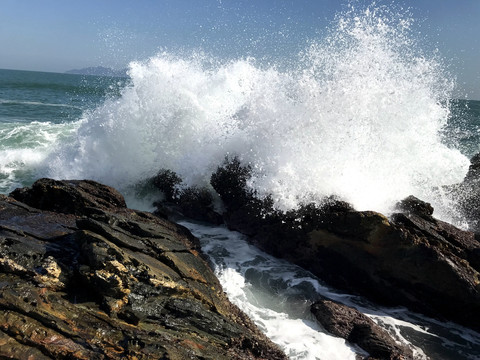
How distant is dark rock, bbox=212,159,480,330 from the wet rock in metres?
1.71

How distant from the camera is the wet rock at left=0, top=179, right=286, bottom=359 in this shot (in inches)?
105

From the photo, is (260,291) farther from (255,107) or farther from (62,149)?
(62,149)

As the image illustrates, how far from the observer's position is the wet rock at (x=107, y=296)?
2658 millimetres

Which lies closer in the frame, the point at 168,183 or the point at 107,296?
the point at 107,296

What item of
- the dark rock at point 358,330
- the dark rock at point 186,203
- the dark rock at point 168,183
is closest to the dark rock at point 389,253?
the dark rock at point 358,330

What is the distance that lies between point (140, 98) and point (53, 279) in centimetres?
721

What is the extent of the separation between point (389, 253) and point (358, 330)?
48.4 inches

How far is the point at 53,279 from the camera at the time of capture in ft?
10.6

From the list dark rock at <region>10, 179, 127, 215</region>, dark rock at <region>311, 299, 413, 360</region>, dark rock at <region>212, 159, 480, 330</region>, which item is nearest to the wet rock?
dark rock at <region>10, 179, 127, 215</region>

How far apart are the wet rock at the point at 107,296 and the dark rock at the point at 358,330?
971 mm

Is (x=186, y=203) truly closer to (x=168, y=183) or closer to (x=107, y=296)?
(x=168, y=183)

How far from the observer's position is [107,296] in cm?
322

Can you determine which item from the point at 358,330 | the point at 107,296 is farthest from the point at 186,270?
the point at 358,330

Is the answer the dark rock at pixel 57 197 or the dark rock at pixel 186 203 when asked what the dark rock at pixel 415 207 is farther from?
the dark rock at pixel 57 197
